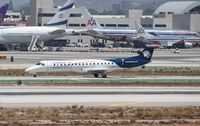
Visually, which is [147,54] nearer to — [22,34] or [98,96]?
[98,96]

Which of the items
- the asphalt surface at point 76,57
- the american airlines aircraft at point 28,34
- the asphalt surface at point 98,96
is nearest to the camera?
the asphalt surface at point 98,96

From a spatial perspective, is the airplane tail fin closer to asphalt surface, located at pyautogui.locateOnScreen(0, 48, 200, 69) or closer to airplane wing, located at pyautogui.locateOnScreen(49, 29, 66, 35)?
asphalt surface, located at pyautogui.locateOnScreen(0, 48, 200, 69)

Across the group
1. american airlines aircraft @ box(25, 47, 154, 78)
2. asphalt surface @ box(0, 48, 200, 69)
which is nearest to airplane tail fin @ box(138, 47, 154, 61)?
american airlines aircraft @ box(25, 47, 154, 78)

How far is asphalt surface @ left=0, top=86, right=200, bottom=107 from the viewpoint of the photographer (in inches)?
1810

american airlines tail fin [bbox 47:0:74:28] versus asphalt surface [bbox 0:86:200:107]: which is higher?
american airlines tail fin [bbox 47:0:74:28]

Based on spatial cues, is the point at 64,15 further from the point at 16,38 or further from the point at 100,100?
the point at 100,100

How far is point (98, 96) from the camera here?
166 feet

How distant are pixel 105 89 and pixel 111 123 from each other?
21.0 meters

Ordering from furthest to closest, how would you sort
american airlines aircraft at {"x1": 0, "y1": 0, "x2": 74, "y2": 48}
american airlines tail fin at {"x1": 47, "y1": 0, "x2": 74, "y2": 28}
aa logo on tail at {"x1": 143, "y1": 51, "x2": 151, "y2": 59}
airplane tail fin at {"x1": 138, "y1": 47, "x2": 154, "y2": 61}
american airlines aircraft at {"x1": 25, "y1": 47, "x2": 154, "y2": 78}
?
american airlines tail fin at {"x1": 47, "y1": 0, "x2": 74, "y2": 28} < american airlines aircraft at {"x1": 0, "y1": 0, "x2": 74, "y2": 48} < aa logo on tail at {"x1": 143, "y1": 51, "x2": 151, "y2": 59} < airplane tail fin at {"x1": 138, "y1": 47, "x2": 154, "y2": 61} < american airlines aircraft at {"x1": 25, "y1": 47, "x2": 154, "y2": 78}

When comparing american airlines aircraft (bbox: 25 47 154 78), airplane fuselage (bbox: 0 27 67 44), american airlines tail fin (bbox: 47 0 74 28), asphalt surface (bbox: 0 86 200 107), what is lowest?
asphalt surface (bbox: 0 86 200 107)

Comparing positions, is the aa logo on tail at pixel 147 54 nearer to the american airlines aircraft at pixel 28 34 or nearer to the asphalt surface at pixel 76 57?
the asphalt surface at pixel 76 57

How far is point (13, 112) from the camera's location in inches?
1580

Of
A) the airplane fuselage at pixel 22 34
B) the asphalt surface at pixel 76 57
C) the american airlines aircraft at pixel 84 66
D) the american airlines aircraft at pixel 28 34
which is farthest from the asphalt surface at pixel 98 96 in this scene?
the airplane fuselage at pixel 22 34

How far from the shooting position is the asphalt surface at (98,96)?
151 ft
